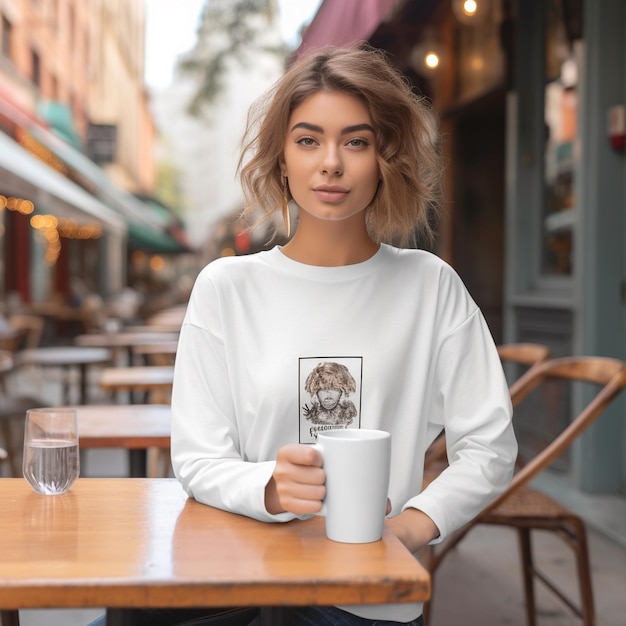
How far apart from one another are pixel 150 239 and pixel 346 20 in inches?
698

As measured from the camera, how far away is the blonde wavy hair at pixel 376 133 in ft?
4.75

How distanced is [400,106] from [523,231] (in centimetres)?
427

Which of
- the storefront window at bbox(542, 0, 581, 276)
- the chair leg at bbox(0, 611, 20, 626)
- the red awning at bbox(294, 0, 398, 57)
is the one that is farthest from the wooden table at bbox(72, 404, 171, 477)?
the storefront window at bbox(542, 0, 581, 276)

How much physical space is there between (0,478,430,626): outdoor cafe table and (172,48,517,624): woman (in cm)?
13

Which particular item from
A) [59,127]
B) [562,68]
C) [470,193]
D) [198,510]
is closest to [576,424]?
[198,510]

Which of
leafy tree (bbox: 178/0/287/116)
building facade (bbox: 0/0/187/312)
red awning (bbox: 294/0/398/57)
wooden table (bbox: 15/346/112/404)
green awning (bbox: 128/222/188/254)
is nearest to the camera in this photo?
red awning (bbox: 294/0/398/57)

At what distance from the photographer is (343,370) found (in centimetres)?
144

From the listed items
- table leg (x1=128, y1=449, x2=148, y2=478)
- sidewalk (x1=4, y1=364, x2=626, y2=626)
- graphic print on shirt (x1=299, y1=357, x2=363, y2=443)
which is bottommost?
sidewalk (x1=4, y1=364, x2=626, y2=626)

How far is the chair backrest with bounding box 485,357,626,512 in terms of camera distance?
2420 mm

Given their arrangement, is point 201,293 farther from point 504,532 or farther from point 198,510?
point 504,532

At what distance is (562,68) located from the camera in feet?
16.7

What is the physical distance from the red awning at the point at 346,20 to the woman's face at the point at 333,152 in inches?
86.1

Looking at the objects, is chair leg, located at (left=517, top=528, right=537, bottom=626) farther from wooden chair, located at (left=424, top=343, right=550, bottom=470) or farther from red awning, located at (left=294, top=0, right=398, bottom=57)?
red awning, located at (left=294, top=0, right=398, bottom=57)

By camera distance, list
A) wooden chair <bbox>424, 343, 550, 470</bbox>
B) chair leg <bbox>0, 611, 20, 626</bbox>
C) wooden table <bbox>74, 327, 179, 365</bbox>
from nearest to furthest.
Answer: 1. chair leg <bbox>0, 611, 20, 626</bbox>
2. wooden chair <bbox>424, 343, 550, 470</bbox>
3. wooden table <bbox>74, 327, 179, 365</bbox>
